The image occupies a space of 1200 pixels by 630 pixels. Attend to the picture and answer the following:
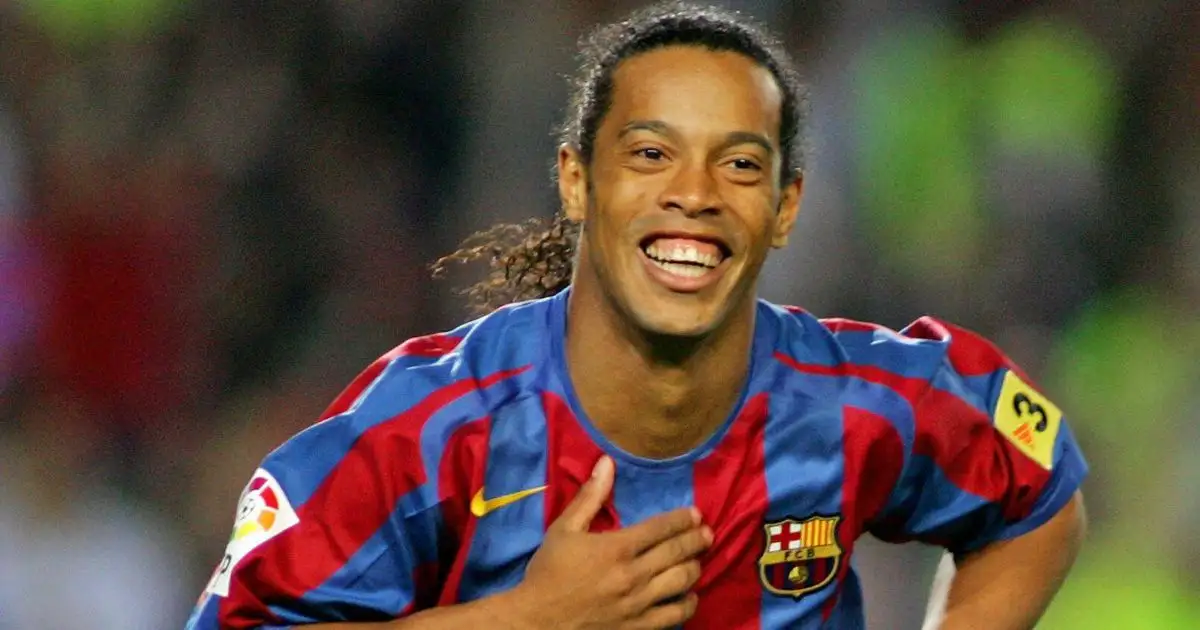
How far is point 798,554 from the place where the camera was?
2398mm

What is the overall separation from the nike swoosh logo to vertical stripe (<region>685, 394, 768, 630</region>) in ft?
0.83

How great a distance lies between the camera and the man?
217 centimetres

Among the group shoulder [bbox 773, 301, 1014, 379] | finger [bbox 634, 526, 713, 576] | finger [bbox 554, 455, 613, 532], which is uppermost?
shoulder [bbox 773, 301, 1014, 379]

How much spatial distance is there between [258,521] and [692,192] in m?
0.72

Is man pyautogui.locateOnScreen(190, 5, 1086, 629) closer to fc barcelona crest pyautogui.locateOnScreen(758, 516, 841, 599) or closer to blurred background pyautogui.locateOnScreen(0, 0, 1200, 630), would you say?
fc barcelona crest pyautogui.locateOnScreen(758, 516, 841, 599)

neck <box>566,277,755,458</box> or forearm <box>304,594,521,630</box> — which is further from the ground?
neck <box>566,277,755,458</box>

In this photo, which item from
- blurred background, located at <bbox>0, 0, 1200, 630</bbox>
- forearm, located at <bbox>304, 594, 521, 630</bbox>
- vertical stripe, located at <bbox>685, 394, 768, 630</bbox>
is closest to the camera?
forearm, located at <bbox>304, 594, 521, 630</bbox>

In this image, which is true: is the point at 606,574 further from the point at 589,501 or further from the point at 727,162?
the point at 727,162

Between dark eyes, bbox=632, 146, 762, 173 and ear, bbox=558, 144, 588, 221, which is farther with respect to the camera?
ear, bbox=558, 144, 588, 221

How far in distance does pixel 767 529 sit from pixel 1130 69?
2.64 m

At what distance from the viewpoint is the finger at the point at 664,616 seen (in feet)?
7.20

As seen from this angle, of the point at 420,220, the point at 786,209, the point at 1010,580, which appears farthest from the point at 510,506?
the point at 420,220

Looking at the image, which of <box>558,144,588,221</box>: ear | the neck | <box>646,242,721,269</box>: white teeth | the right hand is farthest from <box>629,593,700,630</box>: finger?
<box>558,144,588,221</box>: ear

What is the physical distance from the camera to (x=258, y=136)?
438 cm
